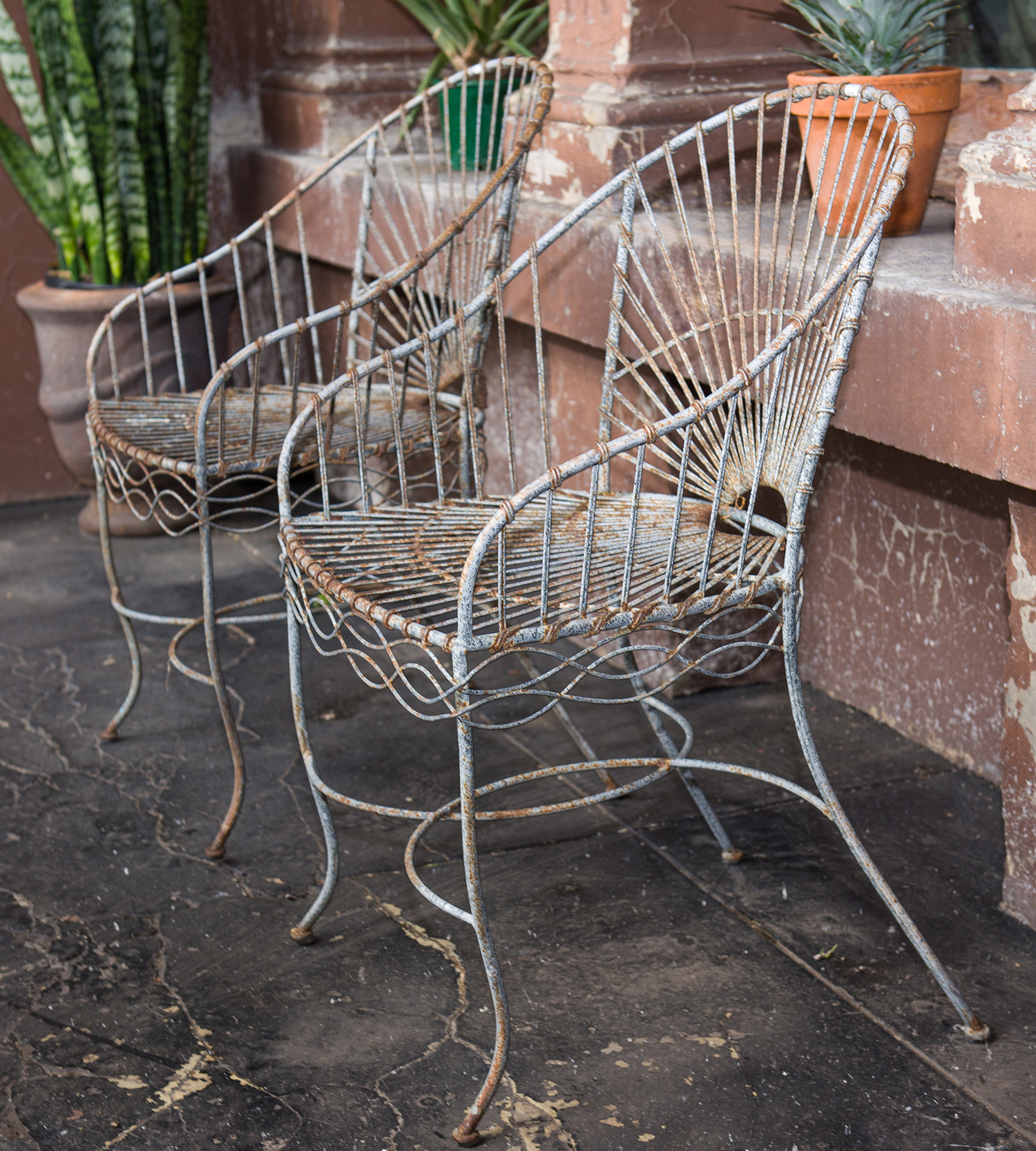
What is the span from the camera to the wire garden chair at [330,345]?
2.09 metres

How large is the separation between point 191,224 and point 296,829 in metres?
2.19

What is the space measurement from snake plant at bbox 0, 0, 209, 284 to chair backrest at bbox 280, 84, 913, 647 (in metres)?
1.33

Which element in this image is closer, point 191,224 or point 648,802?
point 648,802

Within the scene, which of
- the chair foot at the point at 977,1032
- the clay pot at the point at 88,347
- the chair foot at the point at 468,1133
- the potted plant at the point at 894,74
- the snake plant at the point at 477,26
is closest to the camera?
the chair foot at the point at 468,1133

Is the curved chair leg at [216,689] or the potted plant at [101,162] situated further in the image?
the potted plant at [101,162]

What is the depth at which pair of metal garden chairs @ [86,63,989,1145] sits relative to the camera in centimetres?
149

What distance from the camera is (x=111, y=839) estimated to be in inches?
84.8

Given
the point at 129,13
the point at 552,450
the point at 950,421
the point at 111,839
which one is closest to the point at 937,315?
the point at 950,421

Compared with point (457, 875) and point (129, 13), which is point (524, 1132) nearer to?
point (457, 875)

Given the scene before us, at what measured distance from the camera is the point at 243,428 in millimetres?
2283

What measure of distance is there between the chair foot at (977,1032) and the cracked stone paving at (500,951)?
16 millimetres

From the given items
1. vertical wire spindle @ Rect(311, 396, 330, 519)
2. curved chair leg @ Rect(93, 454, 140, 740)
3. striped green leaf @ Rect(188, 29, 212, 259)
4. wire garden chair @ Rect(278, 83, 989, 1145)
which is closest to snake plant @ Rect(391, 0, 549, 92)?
striped green leaf @ Rect(188, 29, 212, 259)

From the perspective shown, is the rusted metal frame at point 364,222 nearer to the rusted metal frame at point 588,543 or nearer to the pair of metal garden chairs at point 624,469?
the pair of metal garden chairs at point 624,469

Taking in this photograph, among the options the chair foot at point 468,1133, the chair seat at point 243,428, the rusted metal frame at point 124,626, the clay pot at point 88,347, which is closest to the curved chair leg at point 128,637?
the rusted metal frame at point 124,626
